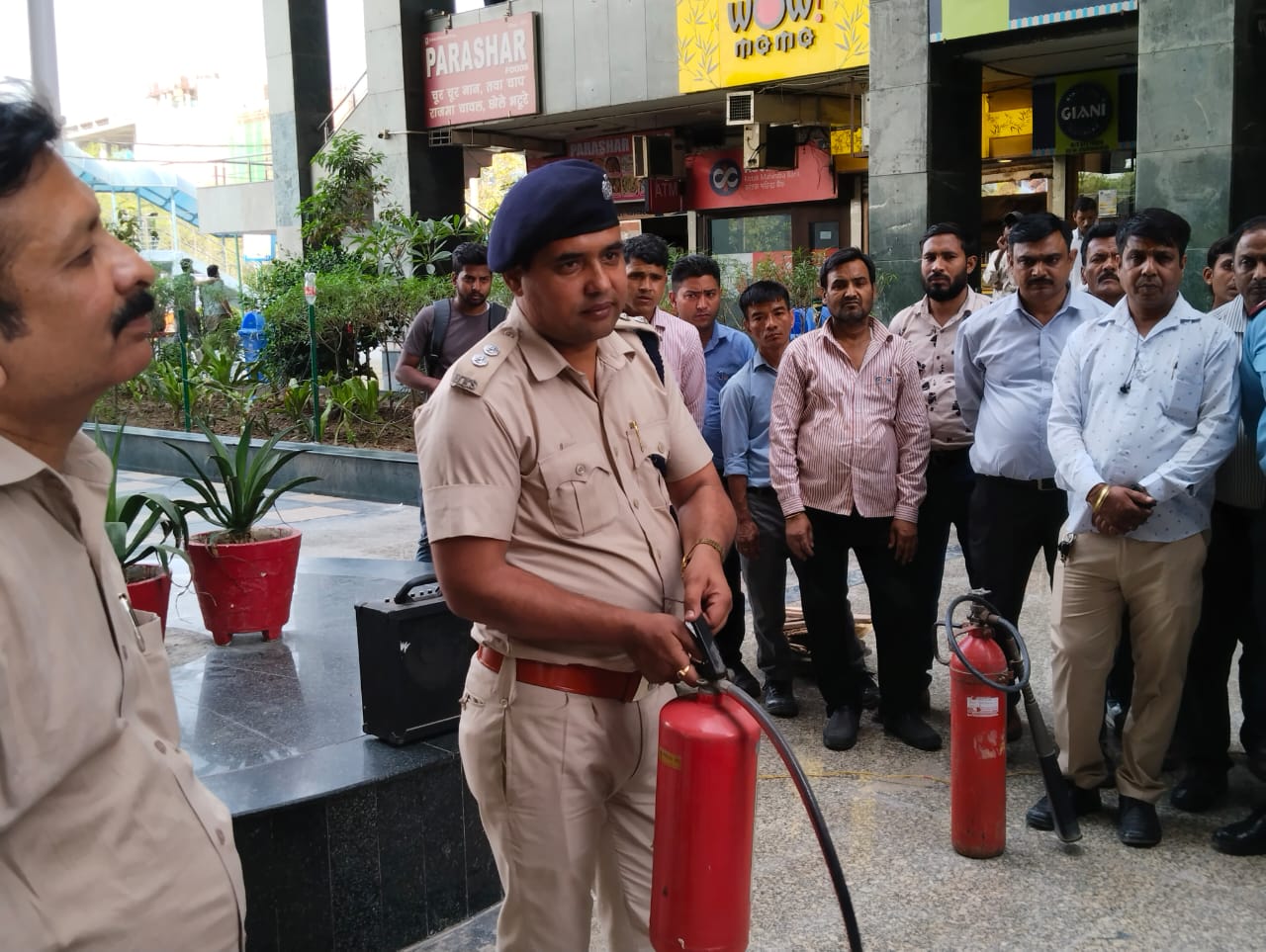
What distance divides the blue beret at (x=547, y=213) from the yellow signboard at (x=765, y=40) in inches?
502

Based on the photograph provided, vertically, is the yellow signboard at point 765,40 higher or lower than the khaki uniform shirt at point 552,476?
higher

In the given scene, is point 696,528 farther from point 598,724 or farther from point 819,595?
point 819,595

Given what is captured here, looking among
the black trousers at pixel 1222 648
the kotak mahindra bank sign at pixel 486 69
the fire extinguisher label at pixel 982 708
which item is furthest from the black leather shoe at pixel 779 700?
the kotak mahindra bank sign at pixel 486 69

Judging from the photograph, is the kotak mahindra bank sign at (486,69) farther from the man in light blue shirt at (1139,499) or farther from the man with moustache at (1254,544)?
the man in light blue shirt at (1139,499)

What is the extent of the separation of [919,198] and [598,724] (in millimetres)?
10999

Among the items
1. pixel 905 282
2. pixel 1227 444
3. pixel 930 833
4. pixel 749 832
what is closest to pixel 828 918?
pixel 930 833

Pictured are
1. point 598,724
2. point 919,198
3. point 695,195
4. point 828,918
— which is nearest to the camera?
point 598,724

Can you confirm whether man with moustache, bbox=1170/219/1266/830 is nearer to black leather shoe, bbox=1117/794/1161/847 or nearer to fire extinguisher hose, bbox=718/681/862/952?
black leather shoe, bbox=1117/794/1161/847

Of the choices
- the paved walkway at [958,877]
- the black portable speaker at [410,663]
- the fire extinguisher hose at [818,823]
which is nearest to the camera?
the fire extinguisher hose at [818,823]

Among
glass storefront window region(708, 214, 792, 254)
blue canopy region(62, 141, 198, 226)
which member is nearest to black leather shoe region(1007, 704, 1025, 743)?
glass storefront window region(708, 214, 792, 254)

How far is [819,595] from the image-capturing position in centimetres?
488

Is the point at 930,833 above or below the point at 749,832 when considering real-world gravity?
below

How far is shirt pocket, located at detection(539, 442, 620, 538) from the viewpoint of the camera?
2197mm

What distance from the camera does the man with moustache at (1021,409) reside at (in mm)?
4457
